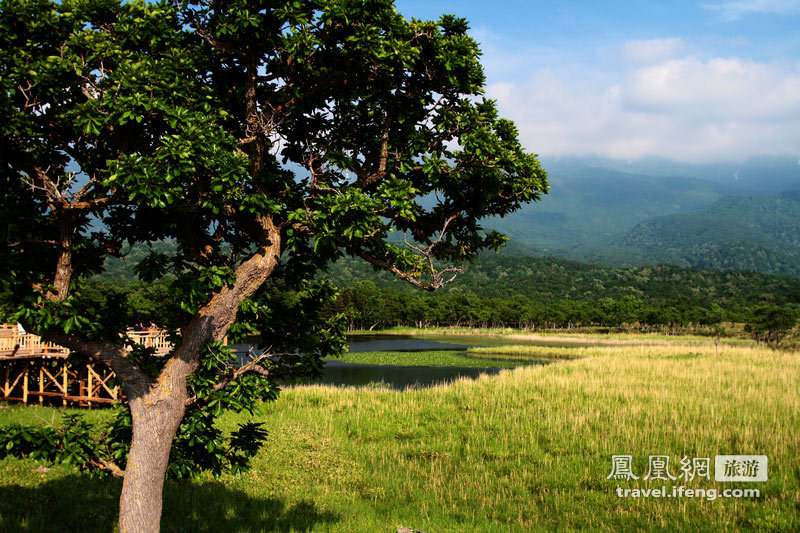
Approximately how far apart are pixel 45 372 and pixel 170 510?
17177mm

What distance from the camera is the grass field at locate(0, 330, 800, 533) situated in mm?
9641

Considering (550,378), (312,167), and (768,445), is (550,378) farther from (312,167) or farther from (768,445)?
(312,167)

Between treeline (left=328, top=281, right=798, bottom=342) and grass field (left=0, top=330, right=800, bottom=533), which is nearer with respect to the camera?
grass field (left=0, top=330, right=800, bottom=533)

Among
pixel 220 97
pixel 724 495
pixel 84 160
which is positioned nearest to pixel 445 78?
pixel 220 97

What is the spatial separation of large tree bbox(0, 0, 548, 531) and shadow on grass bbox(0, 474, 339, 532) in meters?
3.88

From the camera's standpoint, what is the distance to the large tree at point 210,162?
5.18m

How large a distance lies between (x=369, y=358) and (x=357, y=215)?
4949cm

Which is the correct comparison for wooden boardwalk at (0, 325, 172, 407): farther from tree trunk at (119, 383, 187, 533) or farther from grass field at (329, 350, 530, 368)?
grass field at (329, 350, 530, 368)

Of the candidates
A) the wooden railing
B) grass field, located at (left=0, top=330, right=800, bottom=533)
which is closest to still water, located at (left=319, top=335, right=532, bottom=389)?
grass field, located at (left=0, top=330, right=800, bottom=533)

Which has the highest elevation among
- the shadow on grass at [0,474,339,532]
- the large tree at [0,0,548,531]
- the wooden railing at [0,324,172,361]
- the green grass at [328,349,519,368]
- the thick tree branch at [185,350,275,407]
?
the large tree at [0,0,548,531]

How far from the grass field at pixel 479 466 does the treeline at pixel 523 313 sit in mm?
81378

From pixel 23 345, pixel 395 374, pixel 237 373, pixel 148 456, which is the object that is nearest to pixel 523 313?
pixel 395 374

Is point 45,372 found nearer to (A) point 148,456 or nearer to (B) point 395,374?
(A) point 148,456

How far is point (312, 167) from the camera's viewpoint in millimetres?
6531
